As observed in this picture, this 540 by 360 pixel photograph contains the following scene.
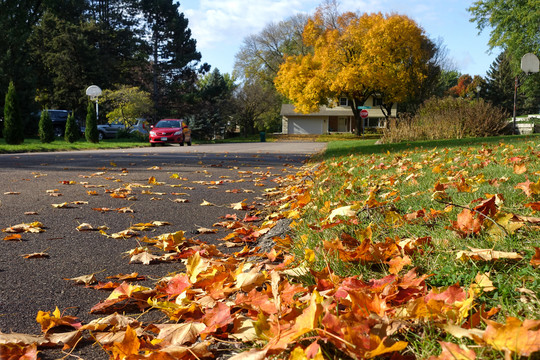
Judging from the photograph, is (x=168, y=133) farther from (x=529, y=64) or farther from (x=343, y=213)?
(x=343, y=213)

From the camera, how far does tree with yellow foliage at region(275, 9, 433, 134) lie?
37.4 meters

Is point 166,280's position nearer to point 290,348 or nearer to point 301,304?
point 301,304

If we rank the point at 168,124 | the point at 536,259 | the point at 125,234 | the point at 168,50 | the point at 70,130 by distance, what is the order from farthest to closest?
1. the point at 168,50
2. the point at 168,124
3. the point at 70,130
4. the point at 125,234
5. the point at 536,259

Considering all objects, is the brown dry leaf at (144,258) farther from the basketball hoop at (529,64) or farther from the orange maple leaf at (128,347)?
the basketball hoop at (529,64)

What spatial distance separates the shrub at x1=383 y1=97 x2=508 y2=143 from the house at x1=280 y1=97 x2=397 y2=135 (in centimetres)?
3928

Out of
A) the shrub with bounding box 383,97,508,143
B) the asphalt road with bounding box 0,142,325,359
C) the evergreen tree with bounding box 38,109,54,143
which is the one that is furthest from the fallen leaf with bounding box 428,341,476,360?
the evergreen tree with bounding box 38,109,54,143

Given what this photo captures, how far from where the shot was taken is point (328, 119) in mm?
59562

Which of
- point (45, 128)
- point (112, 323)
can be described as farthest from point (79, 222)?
point (45, 128)

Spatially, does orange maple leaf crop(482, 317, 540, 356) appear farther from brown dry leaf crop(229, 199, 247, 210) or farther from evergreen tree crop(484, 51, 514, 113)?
evergreen tree crop(484, 51, 514, 113)

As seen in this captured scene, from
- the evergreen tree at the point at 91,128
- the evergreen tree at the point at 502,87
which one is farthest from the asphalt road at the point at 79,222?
the evergreen tree at the point at 502,87

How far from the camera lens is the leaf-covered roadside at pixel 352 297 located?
4.31 feet

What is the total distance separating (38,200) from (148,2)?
156 feet

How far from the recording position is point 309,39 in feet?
136

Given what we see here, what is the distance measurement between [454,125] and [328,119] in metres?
42.5
